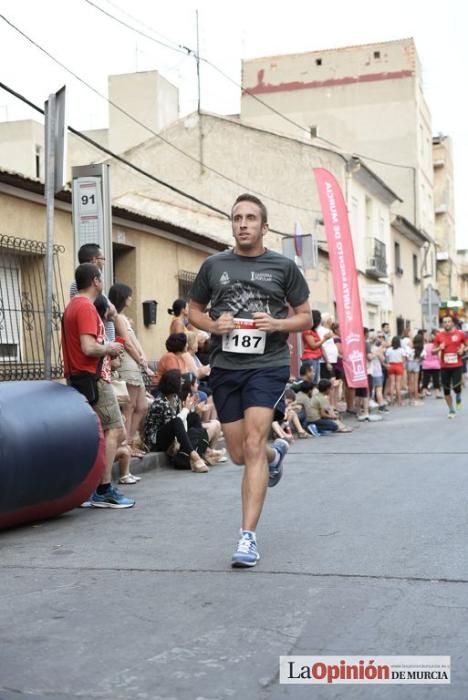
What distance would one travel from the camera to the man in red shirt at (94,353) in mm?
6988

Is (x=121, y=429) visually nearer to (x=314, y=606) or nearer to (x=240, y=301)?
(x=240, y=301)

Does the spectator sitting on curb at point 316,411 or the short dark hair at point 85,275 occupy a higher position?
the short dark hair at point 85,275

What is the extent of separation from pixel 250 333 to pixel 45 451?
6.33ft

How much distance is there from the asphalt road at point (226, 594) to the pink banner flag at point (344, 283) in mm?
7838

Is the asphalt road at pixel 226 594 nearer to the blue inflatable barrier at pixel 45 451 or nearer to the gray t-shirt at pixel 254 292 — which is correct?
the blue inflatable barrier at pixel 45 451

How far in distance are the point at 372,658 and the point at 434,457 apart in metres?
7.05

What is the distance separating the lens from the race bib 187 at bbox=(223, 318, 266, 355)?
5254mm

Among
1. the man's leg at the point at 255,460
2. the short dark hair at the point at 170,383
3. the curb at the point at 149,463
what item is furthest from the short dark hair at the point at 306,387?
the man's leg at the point at 255,460

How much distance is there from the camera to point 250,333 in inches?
207

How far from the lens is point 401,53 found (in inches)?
1567

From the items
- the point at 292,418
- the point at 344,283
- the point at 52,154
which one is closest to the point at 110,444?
the point at 52,154

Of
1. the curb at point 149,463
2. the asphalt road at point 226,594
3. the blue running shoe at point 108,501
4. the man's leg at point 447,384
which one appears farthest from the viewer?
the man's leg at point 447,384

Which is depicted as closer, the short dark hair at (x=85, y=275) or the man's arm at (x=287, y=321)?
the man's arm at (x=287, y=321)

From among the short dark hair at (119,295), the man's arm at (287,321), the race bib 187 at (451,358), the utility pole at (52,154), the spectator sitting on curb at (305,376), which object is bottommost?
the spectator sitting on curb at (305,376)
